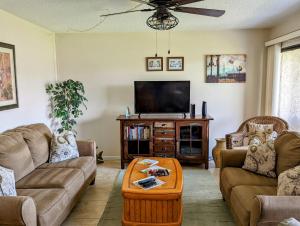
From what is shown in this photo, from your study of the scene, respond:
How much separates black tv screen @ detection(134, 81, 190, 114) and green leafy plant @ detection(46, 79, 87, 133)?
1.01 metres

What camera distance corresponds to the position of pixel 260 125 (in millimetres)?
4047

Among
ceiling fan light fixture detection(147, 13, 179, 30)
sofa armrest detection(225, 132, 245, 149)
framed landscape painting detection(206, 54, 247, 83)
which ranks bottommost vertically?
sofa armrest detection(225, 132, 245, 149)

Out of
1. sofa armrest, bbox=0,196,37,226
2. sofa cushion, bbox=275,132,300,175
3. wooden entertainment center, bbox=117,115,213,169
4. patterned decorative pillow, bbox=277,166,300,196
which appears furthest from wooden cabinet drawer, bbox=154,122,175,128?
sofa armrest, bbox=0,196,37,226

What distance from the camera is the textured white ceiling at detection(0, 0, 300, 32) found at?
120 inches

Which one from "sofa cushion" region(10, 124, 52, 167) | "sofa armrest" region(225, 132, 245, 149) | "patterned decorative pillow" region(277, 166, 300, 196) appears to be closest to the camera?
"patterned decorative pillow" region(277, 166, 300, 196)

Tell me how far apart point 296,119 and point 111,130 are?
3.08 meters

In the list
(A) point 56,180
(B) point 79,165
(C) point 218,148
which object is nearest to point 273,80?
(C) point 218,148

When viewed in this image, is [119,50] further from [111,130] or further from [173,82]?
[111,130]

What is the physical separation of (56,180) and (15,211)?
810mm

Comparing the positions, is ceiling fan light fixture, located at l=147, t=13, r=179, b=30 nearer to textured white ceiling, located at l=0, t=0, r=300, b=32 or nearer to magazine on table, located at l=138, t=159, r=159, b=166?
textured white ceiling, located at l=0, t=0, r=300, b=32

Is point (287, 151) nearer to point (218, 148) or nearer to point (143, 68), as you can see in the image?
point (218, 148)

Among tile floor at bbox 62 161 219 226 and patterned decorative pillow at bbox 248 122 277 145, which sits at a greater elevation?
patterned decorative pillow at bbox 248 122 277 145

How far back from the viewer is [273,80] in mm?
4348

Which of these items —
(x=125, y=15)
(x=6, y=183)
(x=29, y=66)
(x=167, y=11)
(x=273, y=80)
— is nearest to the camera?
(x=6, y=183)
